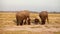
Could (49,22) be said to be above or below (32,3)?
below

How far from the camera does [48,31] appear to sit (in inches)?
34.6

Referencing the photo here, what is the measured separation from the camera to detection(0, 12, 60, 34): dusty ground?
880 mm

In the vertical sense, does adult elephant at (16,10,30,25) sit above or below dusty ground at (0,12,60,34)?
above

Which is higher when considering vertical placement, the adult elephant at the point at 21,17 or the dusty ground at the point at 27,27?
the adult elephant at the point at 21,17

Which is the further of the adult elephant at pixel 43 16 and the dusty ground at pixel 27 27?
the adult elephant at pixel 43 16

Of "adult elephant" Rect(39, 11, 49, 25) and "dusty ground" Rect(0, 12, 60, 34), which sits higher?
Result: "adult elephant" Rect(39, 11, 49, 25)

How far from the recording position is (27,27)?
3.34ft

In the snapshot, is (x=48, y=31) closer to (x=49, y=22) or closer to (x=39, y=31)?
(x=39, y=31)

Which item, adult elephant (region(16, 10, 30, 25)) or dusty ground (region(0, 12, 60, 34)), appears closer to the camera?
dusty ground (region(0, 12, 60, 34))

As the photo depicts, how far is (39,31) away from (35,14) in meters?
0.51

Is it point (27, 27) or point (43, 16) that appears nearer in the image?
point (27, 27)

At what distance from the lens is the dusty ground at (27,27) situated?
880 millimetres

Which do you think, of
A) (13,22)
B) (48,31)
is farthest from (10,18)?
(48,31)

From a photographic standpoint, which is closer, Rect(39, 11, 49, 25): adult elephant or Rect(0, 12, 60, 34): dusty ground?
Rect(0, 12, 60, 34): dusty ground
